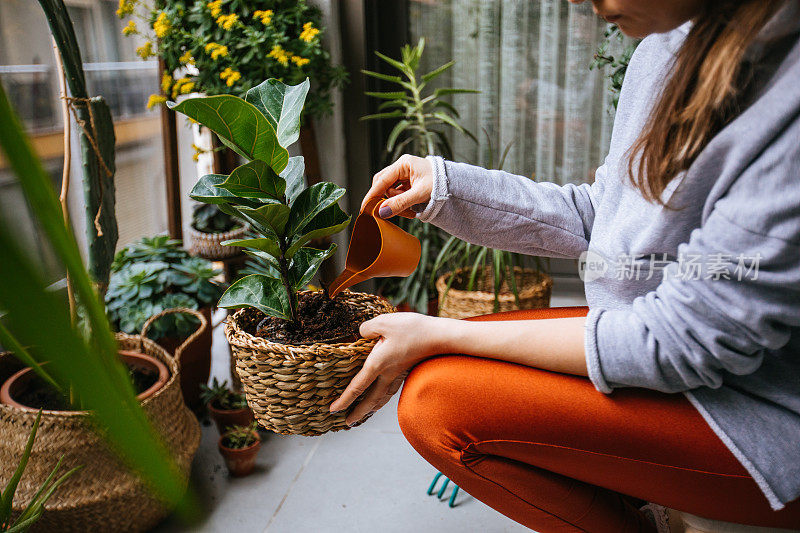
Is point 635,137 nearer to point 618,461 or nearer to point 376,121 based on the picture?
point 618,461

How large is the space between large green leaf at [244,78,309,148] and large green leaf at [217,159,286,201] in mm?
65

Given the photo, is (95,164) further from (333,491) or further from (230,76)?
(333,491)

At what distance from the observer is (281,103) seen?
97cm

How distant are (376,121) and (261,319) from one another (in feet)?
5.33

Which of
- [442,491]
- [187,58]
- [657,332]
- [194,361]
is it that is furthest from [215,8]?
[657,332]

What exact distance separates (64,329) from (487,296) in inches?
74.7

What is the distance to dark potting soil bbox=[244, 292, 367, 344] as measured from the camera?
95 centimetres

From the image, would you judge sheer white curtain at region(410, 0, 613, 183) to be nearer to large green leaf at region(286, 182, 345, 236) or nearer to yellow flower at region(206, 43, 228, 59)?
yellow flower at region(206, 43, 228, 59)

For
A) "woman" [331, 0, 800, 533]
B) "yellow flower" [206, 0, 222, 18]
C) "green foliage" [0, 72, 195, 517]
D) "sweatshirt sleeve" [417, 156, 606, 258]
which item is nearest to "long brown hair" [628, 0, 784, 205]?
"woman" [331, 0, 800, 533]

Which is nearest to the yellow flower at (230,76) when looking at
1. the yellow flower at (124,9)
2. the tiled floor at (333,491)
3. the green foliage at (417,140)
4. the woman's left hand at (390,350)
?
the yellow flower at (124,9)

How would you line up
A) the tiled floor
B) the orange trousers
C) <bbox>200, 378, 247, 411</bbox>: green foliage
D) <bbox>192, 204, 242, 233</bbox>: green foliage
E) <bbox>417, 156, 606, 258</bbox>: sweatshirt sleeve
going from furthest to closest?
<bbox>192, 204, 242, 233</bbox>: green foliage
<bbox>200, 378, 247, 411</bbox>: green foliage
the tiled floor
<bbox>417, 156, 606, 258</bbox>: sweatshirt sleeve
the orange trousers

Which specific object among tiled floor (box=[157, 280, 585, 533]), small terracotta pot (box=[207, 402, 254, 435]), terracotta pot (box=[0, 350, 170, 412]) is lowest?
tiled floor (box=[157, 280, 585, 533])

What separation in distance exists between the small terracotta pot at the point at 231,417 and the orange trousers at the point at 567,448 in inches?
33.0

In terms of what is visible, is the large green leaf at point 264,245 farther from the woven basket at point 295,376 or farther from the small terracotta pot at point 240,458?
the small terracotta pot at point 240,458
